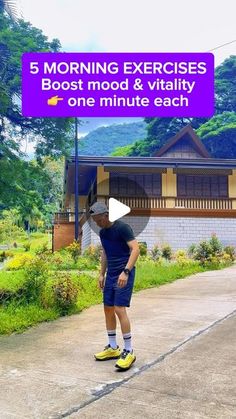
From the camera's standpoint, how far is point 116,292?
14.6ft

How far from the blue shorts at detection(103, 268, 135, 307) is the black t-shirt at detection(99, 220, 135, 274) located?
0.10 meters

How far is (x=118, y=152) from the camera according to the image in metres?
58.0

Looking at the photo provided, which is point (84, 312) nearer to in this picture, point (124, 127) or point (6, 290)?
point (6, 290)

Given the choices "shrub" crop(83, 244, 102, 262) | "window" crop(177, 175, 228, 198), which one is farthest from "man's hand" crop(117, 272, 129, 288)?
"window" crop(177, 175, 228, 198)

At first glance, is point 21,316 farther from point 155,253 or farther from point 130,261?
point 155,253

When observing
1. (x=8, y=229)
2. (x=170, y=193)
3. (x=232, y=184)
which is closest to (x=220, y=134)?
(x=8, y=229)

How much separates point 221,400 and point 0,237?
1573 inches

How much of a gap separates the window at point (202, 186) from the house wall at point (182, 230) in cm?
223

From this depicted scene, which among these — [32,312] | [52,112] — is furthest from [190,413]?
[52,112]

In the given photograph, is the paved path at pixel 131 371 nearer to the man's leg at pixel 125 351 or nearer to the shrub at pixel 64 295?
the man's leg at pixel 125 351

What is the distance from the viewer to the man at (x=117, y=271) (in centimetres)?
441

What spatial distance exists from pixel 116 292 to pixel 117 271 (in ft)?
0.75

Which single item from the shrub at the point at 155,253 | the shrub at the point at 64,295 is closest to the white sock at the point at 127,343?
the shrub at the point at 64,295

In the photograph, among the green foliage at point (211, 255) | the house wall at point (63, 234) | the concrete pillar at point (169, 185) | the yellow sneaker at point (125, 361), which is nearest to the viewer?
the yellow sneaker at point (125, 361)
